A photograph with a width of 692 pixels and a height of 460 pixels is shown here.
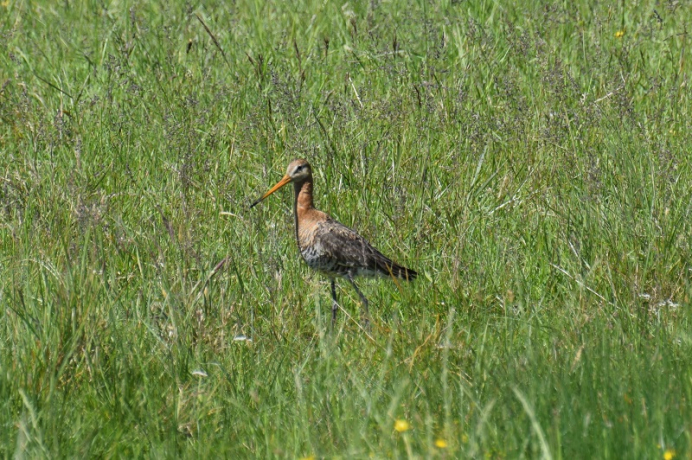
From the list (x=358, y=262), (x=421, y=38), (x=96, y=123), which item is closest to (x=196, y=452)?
(x=358, y=262)

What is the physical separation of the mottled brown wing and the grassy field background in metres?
0.11

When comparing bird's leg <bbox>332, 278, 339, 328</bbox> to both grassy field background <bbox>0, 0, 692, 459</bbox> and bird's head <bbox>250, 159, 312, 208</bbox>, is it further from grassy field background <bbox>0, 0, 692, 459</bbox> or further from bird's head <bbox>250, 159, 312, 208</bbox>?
bird's head <bbox>250, 159, 312, 208</bbox>

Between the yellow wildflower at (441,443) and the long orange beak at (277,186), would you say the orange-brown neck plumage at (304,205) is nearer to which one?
the long orange beak at (277,186)

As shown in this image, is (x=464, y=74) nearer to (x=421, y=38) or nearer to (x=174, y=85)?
(x=421, y=38)

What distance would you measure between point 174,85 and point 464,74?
5.94 feet

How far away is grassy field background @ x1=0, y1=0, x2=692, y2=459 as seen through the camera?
10.9 feet

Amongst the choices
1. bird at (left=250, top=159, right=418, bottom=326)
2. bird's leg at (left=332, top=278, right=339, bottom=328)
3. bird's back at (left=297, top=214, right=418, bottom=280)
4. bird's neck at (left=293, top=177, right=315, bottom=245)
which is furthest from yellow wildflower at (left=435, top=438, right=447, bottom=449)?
bird's neck at (left=293, top=177, right=315, bottom=245)

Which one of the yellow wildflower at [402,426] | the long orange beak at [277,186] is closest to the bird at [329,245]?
the long orange beak at [277,186]

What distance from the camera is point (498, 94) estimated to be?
21.5 ft

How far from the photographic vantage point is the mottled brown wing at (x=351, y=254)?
16.5 feet

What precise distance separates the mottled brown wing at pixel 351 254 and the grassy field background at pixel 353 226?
11cm

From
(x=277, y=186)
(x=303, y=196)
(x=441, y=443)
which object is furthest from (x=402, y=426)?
(x=303, y=196)

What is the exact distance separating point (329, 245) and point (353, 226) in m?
0.46

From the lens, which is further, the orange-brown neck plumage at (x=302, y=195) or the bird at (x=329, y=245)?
the orange-brown neck plumage at (x=302, y=195)
